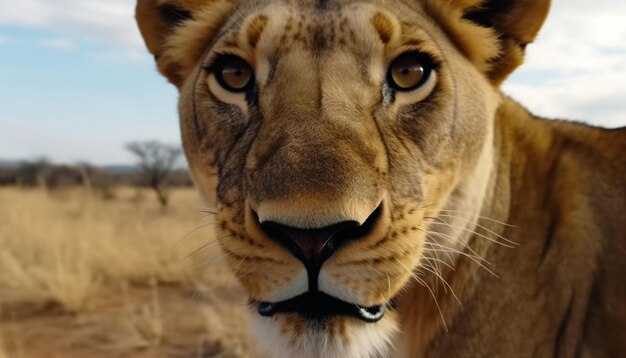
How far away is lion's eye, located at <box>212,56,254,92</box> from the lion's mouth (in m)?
0.76

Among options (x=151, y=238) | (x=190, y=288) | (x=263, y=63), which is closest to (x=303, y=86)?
(x=263, y=63)

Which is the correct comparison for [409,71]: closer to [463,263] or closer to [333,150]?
[333,150]

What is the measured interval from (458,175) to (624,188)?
2.32 feet

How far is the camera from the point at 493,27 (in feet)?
7.75

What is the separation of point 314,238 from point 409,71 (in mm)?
775

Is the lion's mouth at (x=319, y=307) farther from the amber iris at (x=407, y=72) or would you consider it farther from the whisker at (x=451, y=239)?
the amber iris at (x=407, y=72)

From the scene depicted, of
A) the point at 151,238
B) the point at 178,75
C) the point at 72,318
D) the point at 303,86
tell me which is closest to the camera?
the point at 303,86

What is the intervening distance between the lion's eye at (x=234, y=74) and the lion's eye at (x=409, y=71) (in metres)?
0.46

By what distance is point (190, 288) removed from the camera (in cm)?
741

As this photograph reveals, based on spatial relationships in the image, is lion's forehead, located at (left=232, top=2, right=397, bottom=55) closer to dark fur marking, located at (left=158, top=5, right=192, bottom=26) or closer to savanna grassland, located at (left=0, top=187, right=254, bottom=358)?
dark fur marking, located at (left=158, top=5, right=192, bottom=26)

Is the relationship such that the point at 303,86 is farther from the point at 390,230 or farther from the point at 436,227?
the point at 436,227

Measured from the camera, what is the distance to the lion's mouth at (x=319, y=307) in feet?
5.49

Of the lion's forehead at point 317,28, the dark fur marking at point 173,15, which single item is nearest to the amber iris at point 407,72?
the lion's forehead at point 317,28

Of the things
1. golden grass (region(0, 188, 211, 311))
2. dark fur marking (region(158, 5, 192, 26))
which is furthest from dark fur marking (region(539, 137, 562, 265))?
golden grass (region(0, 188, 211, 311))
